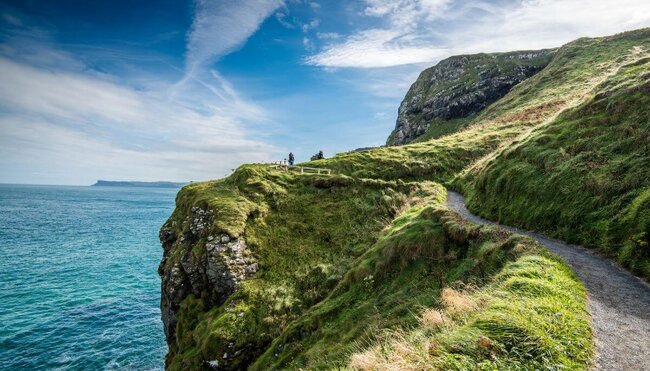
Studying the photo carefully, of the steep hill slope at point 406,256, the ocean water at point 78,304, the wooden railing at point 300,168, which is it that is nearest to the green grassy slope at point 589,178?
the steep hill slope at point 406,256

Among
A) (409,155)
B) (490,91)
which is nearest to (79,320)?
(409,155)

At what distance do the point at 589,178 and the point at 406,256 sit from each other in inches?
442

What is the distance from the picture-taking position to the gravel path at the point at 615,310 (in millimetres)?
7812

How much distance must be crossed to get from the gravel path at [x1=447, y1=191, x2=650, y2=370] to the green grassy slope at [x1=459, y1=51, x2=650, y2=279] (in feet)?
3.21

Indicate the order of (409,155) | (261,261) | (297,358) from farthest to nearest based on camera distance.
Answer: (409,155)
(261,261)
(297,358)

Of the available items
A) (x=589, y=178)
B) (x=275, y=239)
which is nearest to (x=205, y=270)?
(x=275, y=239)

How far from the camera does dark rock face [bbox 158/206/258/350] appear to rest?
88.7ft

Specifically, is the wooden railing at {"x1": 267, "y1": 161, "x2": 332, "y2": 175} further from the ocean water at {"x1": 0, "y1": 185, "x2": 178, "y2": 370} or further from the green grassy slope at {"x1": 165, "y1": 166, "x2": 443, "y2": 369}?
the ocean water at {"x1": 0, "y1": 185, "x2": 178, "y2": 370}

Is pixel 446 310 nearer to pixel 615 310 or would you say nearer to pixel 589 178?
pixel 615 310

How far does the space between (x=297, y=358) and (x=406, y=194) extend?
24.8 meters

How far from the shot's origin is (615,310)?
9992 mm

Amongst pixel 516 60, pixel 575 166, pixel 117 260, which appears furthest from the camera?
pixel 516 60

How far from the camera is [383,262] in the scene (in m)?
20.8

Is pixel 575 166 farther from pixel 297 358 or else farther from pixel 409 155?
pixel 409 155
